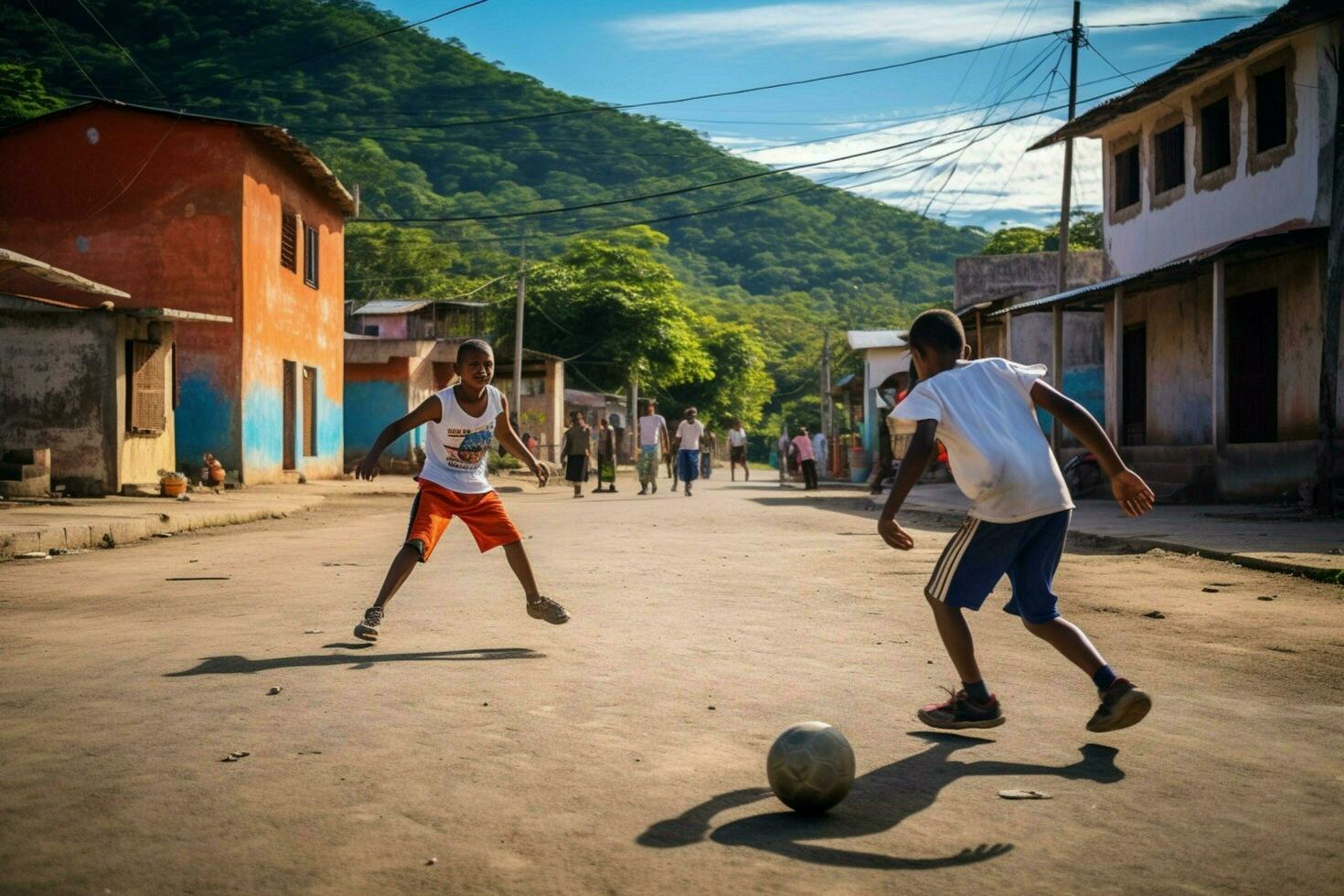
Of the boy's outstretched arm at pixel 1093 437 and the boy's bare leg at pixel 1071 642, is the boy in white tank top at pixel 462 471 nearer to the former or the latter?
the boy's bare leg at pixel 1071 642

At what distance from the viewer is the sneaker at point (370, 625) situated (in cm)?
669

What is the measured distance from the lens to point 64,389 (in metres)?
19.1

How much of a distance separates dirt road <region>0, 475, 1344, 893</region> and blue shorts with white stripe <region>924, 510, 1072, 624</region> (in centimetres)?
49

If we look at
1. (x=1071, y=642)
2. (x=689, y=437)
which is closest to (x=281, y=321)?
(x=689, y=437)

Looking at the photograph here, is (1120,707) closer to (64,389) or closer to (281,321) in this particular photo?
Answer: (64,389)

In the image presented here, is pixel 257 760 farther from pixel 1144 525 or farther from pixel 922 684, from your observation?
pixel 1144 525

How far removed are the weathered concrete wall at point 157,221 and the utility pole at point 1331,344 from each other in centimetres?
1738

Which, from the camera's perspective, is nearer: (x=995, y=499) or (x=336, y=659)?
(x=995, y=499)

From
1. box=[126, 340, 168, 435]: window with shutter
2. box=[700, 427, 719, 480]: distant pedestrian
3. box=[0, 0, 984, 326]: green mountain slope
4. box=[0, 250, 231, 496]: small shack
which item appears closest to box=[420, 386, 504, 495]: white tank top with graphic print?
box=[0, 250, 231, 496]: small shack

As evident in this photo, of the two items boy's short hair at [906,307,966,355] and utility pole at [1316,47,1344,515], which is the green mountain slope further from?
boy's short hair at [906,307,966,355]

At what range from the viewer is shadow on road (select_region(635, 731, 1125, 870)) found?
3340 mm

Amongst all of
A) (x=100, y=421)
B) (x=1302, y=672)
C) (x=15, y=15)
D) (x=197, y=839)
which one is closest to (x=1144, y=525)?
(x=1302, y=672)

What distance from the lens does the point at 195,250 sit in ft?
76.6

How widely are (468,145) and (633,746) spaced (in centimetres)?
8927
